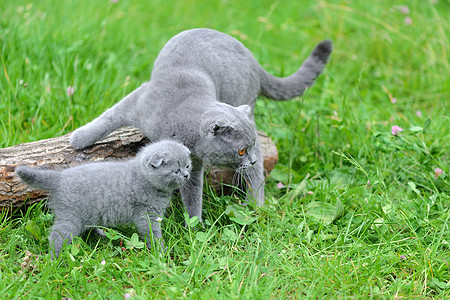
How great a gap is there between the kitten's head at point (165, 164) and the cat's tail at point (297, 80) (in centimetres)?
122

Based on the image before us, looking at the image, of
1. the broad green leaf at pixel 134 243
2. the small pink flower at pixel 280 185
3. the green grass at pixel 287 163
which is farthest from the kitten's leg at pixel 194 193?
the small pink flower at pixel 280 185

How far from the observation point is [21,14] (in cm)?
460

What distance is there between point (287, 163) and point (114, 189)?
62.0 inches

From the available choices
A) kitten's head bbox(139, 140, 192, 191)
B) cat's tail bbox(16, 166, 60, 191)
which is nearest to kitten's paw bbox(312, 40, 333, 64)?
kitten's head bbox(139, 140, 192, 191)

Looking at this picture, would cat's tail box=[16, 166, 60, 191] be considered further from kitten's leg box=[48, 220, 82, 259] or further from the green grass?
the green grass

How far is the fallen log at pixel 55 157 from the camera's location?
2639mm

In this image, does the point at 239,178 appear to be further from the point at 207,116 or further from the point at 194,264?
the point at 194,264

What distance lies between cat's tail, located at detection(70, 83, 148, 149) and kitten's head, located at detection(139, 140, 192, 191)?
445mm

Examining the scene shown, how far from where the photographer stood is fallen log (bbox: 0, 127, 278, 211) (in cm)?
264

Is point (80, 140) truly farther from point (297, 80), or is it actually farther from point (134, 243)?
point (297, 80)

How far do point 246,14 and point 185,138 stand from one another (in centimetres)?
419

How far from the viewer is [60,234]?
A: 2406 millimetres

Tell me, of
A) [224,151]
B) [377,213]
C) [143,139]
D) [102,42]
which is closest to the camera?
[224,151]

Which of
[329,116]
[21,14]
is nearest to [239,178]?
[329,116]
